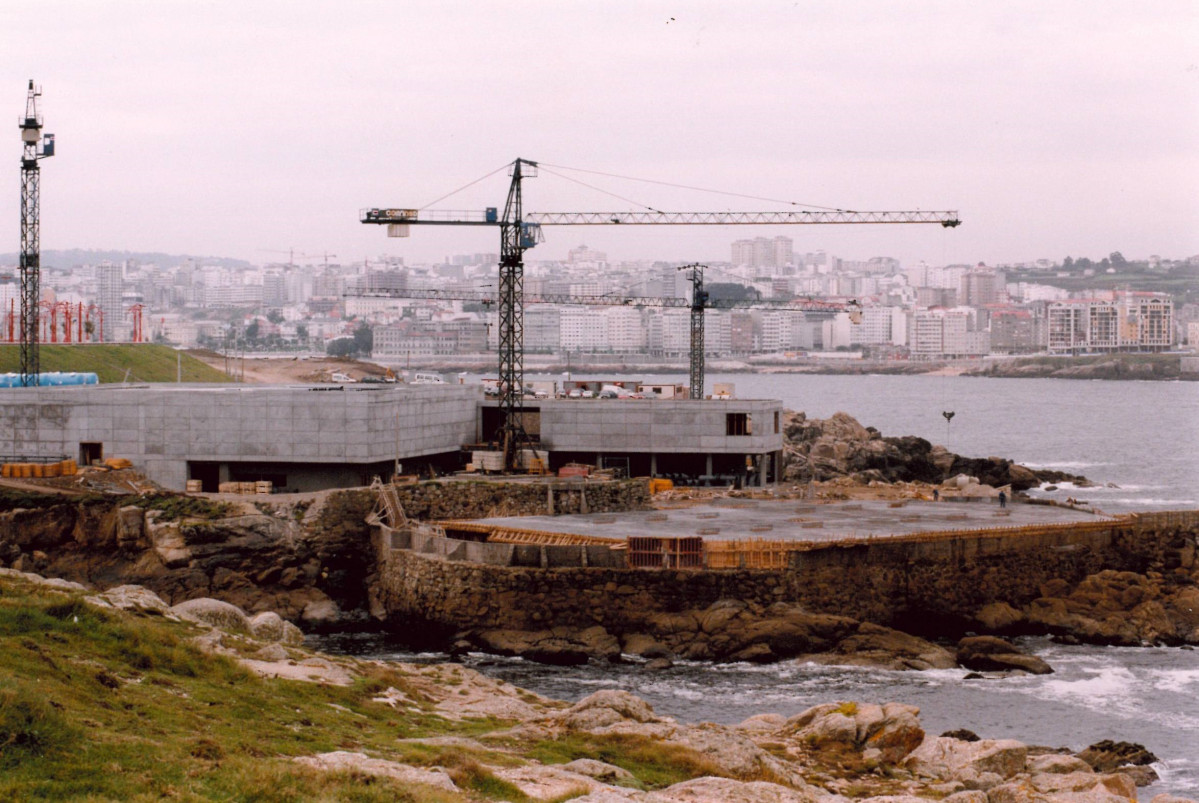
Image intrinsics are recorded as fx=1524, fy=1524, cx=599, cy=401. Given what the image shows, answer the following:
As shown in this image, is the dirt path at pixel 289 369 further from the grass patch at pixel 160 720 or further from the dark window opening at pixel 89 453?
the grass patch at pixel 160 720

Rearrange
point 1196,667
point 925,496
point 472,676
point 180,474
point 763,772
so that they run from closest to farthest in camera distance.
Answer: point 763,772, point 472,676, point 1196,667, point 180,474, point 925,496

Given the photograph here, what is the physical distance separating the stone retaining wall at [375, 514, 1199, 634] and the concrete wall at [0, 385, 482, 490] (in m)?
7.61

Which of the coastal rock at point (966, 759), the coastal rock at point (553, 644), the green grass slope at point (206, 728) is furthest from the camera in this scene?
the coastal rock at point (553, 644)

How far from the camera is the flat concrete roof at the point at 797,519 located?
170 ft

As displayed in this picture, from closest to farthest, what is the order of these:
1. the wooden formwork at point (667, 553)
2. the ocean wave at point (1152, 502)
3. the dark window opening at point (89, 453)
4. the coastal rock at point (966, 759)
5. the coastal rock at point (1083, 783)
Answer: the coastal rock at point (1083, 783) < the coastal rock at point (966, 759) < the wooden formwork at point (667, 553) < the dark window opening at point (89, 453) < the ocean wave at point (1152, 502)

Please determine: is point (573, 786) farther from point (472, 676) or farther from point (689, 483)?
point (689, 483)

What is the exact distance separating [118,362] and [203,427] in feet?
211

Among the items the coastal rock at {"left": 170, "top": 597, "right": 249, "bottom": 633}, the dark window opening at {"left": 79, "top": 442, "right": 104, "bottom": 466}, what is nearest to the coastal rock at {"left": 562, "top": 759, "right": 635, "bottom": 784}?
the coastal rock at {"left": 170, "top": 597, "right": 249, "bottom": 633}

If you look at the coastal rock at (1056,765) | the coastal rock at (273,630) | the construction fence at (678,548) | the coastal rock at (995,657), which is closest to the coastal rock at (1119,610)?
the construction fence at (678,548)

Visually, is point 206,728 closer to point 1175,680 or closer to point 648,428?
point 1175,680

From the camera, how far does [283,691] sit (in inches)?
1121

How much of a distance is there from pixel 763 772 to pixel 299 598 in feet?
90.6

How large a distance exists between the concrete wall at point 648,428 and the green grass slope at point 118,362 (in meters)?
45.6

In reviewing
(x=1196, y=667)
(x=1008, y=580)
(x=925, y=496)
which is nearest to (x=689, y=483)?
(x=925, y=496)
